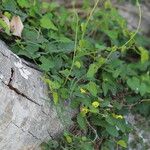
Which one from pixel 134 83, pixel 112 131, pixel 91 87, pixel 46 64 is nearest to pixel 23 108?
pixel 46 64

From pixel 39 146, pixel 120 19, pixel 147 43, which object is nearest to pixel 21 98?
pixel 39 146

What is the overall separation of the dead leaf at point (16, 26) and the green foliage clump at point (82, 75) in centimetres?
4

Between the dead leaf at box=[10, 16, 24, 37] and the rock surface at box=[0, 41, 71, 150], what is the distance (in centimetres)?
13

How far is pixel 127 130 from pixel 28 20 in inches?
35.6

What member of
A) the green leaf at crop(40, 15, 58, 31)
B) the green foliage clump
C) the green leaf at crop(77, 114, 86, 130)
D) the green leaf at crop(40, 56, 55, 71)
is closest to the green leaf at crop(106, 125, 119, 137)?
the green foliage clump

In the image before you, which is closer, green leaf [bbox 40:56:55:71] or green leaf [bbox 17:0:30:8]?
green leaf [bbox 40:56:55:71]

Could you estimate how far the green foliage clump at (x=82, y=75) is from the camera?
7.25 ft

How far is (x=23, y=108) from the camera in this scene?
6.82 feet

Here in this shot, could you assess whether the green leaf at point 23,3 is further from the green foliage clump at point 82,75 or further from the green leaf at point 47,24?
the green leaf at point 47,24

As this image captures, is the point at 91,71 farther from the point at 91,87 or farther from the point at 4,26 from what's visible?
Answer: the point at 4,26

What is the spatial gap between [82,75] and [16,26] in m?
0.48

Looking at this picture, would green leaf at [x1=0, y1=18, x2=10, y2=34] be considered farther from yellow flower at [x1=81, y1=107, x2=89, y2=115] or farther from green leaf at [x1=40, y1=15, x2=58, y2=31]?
yellow flower at [x1=81, y1=107, x2=89, y2=115]

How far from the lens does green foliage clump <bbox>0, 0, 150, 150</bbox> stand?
221 centimetres

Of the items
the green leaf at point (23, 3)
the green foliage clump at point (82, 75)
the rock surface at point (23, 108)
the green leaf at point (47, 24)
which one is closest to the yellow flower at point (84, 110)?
the green foliage clump at point (82, 75)
